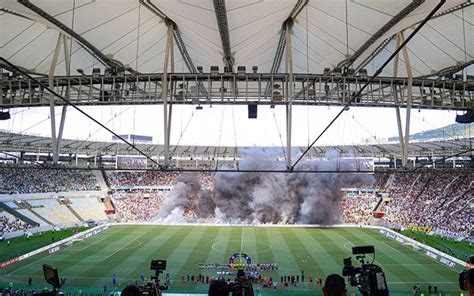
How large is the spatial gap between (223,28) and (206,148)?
4843 centimetres

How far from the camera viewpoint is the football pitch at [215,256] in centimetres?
2169

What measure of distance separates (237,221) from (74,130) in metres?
27.5

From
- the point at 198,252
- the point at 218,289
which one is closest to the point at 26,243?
the point at 198,252

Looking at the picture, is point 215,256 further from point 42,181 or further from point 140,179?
point 140,179

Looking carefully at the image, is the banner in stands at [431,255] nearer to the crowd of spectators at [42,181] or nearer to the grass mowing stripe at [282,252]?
the grass mowing stripe at [282,252]

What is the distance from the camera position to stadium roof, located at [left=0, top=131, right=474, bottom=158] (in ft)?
139

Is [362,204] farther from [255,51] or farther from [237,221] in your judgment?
[255,51]

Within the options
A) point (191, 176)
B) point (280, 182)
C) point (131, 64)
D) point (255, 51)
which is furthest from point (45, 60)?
point (191, 176)

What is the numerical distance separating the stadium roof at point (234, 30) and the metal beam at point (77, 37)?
0.04m

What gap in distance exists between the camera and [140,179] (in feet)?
188

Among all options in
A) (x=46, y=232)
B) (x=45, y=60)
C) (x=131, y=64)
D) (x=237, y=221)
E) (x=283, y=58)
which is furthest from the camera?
(x=237, y=221)

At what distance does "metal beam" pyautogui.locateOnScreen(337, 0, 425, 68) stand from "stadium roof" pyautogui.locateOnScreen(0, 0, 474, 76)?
0.04 m

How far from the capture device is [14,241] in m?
32.3

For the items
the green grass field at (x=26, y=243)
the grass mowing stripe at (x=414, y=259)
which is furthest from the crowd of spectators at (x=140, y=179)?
the grass mowing stripe at (x=414, y=259)
